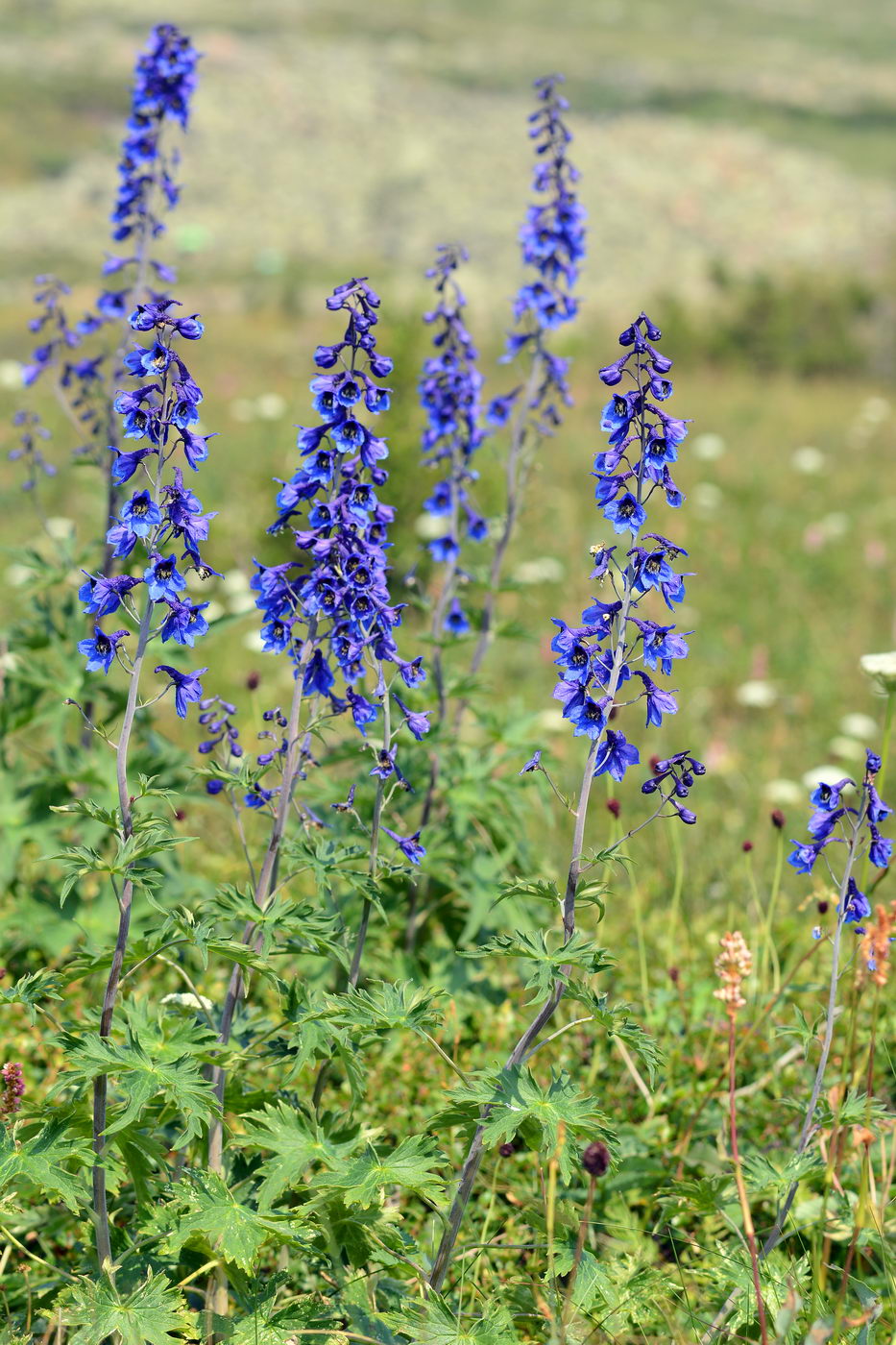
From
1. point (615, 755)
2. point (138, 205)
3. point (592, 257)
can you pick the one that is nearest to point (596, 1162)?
point (615, 755)

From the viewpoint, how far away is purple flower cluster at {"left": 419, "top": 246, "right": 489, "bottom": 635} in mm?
3910

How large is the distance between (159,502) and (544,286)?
2461 mm

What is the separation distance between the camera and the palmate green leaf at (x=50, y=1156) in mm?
2293

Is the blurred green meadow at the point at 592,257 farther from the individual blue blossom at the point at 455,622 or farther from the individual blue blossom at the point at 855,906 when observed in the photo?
the individual blue blossom at the point at 855,906

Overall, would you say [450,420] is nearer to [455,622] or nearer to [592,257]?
[455,622]

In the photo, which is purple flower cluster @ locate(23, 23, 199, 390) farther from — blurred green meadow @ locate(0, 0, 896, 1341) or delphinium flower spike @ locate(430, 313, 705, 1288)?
delphinium flower spike @ locate(430, 313, 705, 1288)

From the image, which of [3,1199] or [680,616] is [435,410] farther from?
[680,616]

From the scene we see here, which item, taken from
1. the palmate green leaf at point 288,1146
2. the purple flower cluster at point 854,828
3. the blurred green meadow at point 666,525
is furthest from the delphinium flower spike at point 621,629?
the blurred green meadow at point 666,525

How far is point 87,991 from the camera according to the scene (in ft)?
13.5

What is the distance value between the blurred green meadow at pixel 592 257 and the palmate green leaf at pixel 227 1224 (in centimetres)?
212

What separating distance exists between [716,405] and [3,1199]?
15.6 meters

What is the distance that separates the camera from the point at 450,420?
409cm

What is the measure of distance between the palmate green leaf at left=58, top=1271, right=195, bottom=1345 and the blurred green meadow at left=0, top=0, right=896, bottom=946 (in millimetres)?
2308

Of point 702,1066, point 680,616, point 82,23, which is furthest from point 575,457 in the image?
point 82,23
